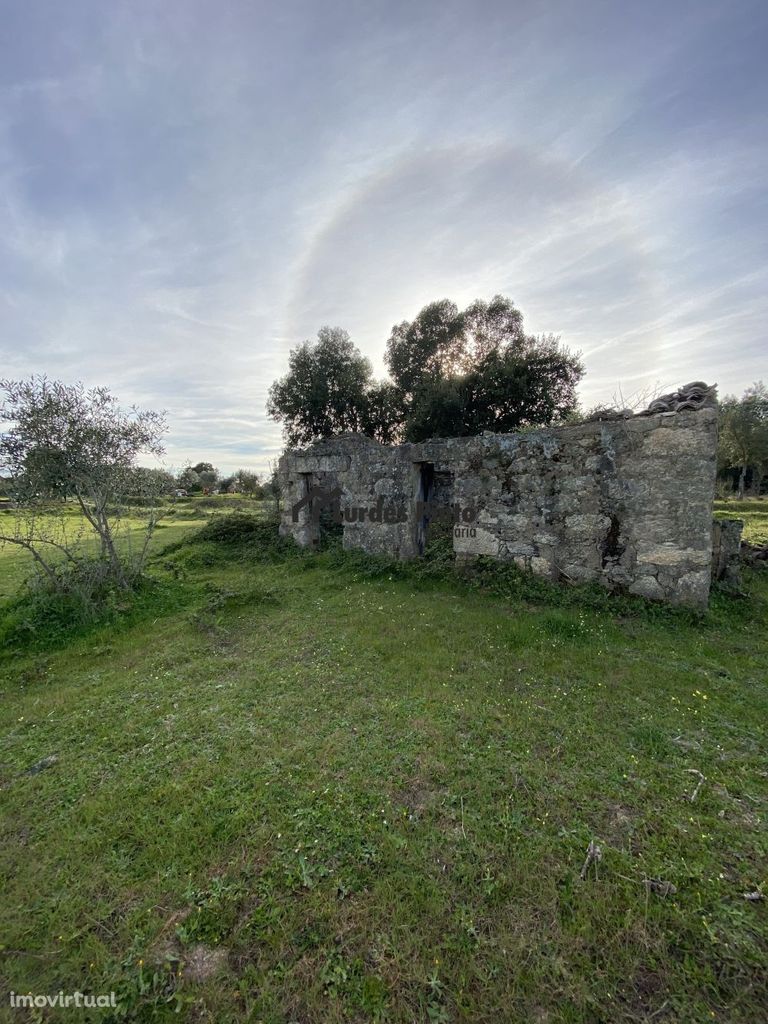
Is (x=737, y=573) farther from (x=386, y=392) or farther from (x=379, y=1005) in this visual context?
(x=386, y=392)

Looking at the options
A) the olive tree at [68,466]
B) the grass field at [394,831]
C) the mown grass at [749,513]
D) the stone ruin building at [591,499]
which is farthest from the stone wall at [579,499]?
the mown grass at [749,513]

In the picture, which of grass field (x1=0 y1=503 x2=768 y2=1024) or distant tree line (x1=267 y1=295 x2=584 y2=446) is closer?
grass field (x1=0 y1=503 x2=768 y2=1024)

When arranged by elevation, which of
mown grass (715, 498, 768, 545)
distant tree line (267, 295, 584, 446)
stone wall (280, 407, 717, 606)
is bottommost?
mown grass (715, 498, 768, 545)

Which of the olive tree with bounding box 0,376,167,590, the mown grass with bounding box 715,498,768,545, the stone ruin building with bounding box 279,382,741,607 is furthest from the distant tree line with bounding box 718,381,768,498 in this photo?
the olive tree with bounding box 0,376,167,590

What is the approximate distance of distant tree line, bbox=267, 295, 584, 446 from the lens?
17.4 m

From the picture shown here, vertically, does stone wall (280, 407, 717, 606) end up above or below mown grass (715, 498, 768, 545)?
above

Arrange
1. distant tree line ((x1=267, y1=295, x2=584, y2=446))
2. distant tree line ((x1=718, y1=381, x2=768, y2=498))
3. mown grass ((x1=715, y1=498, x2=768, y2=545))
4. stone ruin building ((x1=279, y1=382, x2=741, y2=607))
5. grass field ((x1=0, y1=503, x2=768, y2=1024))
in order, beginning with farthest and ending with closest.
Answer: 1. distant tree line ((x1=718, y1=381, x2=768, y2=498))
2. distant tree line ((x1=267, y1=295, x2=584, y2=446))
3. mown grass ((x1=715, y1=498, x2=768, y2=545))
4. stone ruin building ((x1=279, y1=382, x2=741, y2=607))
5. grass field ((x1=0, y1=503, x2=768, y2=1024))

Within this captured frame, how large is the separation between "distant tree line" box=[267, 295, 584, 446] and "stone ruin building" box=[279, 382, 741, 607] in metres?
10.0

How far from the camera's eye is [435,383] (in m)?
18.2

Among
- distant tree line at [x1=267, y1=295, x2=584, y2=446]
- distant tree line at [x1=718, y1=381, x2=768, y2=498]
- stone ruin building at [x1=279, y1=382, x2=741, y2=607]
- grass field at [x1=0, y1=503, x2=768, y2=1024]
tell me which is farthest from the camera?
distant tree line at [x1=718, y1=381, x2=768, y2=498]

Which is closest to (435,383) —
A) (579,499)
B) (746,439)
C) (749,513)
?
(579,499)

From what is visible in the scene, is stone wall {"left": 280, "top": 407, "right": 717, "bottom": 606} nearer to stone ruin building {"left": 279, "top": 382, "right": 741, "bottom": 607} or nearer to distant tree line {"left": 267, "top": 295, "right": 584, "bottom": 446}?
stone ruin building {"left": 279, "top": 382, "right": 741, "bottom": 607}

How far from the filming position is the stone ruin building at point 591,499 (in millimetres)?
5723

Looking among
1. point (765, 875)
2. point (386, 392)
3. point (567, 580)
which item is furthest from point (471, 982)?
point (386, 392)
